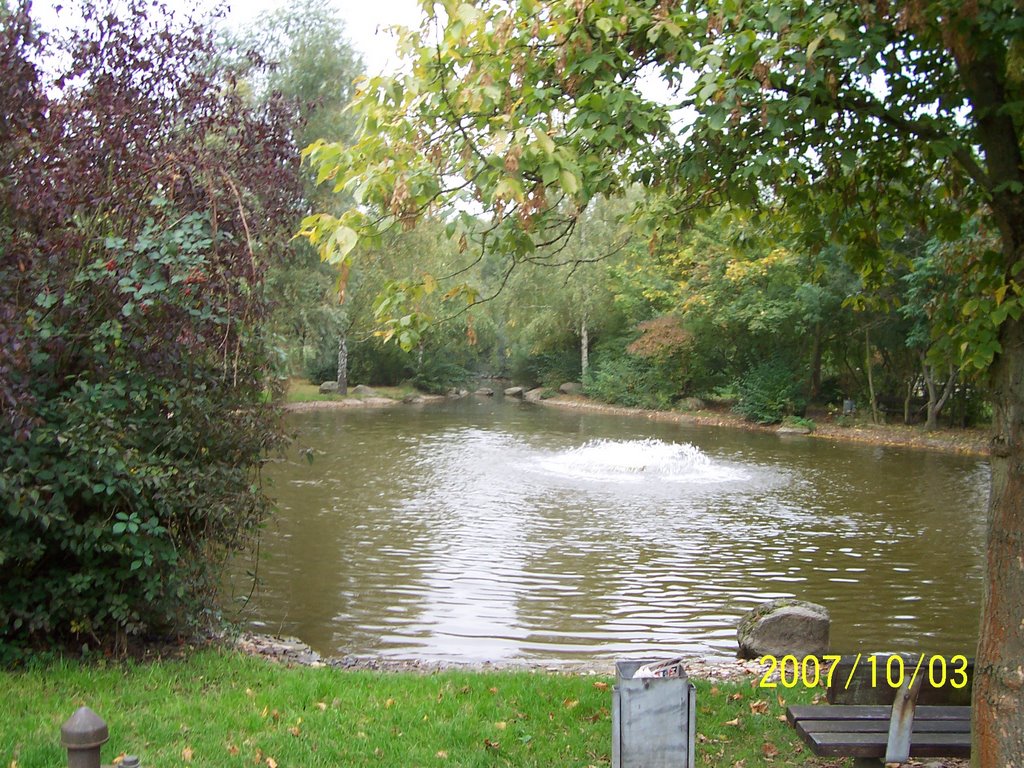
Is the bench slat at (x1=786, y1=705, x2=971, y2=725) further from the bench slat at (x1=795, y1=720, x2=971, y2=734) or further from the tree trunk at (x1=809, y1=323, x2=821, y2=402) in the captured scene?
the tree trunk at (x1=809, y1=323, x2=821, y2=402)

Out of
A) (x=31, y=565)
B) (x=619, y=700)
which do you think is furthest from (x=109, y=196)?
(x=619, y=700)

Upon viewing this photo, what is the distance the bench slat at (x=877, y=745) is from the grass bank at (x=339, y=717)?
0.65 m

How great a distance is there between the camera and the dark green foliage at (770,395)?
3128 centimetres

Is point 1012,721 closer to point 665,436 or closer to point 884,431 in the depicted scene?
point 665,436

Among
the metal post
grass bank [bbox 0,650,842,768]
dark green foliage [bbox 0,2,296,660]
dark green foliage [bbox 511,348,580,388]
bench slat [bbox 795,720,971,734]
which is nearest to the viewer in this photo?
the metal post

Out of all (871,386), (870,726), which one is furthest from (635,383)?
(870,726)

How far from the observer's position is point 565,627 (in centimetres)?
887

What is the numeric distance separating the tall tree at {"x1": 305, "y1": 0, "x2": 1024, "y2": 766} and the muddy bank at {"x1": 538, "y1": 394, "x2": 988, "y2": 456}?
21196mm

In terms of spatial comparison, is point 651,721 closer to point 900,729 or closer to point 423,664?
point 900,729

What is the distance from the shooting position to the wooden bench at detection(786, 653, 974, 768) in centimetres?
369

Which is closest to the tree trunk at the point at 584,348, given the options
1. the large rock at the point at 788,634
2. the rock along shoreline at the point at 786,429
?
the rock along shoreline at the point at 786,429

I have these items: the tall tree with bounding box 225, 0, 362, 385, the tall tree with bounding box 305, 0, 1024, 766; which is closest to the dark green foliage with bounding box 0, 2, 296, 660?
the tall tree with bounding box 305, 0, 1024, 766

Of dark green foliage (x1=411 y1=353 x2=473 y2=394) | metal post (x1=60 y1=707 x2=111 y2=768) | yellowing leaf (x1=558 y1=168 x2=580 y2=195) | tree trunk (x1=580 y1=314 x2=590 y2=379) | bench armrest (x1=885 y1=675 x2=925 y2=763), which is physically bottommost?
bench armrest (x1=885 y1=675 x2=925 y2=763)

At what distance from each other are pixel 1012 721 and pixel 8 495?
16.4 feet
